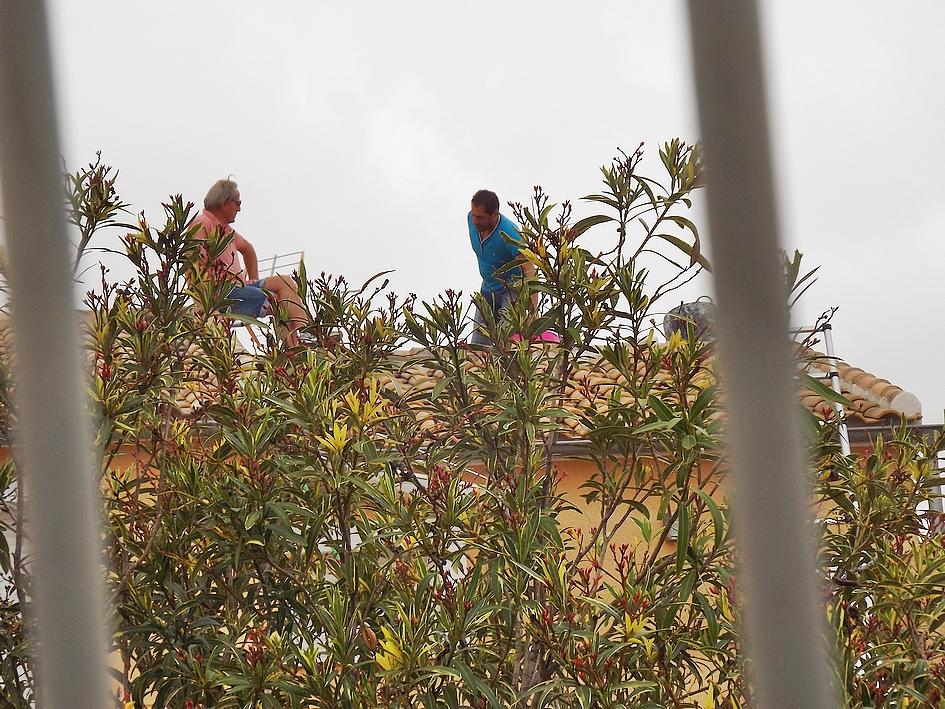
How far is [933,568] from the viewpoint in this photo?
2.60 meters

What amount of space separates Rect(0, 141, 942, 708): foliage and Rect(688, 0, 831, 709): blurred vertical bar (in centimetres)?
170

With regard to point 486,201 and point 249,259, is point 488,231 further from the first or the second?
point 249,259

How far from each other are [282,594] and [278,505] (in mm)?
278

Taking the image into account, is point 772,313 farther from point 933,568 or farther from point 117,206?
point 117,206

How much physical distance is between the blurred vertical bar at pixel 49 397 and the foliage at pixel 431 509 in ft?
4.97

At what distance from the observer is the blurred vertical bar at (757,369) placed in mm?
750

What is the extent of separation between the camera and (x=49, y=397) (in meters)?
0.89

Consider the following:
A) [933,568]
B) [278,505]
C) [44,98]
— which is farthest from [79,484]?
[933,568]

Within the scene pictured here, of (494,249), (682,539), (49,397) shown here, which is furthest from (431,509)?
(494,249)

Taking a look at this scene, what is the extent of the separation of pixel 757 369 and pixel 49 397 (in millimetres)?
623

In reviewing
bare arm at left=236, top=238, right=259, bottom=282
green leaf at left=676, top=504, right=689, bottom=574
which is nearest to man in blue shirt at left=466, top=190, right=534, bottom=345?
bare arm at left=236, top=238, right=259, bottom=282

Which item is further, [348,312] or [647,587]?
[348,312]

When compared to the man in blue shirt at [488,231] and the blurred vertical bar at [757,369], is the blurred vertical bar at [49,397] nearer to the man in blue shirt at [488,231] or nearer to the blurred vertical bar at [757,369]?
the blurred vertical bar at [757,369]

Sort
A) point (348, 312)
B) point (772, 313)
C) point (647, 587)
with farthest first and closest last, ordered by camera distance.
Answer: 1. point (348, 312)
2. point (647, 587)
3. point (772, 313)
